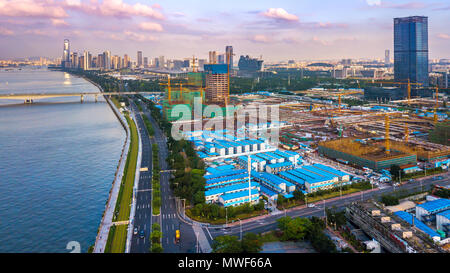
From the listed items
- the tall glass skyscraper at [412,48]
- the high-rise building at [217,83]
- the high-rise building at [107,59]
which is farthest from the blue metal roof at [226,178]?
the high-rise building at [107,59]

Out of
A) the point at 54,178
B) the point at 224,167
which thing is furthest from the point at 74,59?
the point at 224,167

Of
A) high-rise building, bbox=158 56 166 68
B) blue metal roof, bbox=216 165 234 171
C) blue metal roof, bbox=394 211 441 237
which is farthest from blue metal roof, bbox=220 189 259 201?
high-rise building, bbox=158 56 166 68

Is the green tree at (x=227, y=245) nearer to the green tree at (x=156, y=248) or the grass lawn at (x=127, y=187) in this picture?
the green tree at (x=156, y=248)

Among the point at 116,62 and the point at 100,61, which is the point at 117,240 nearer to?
the point at 116,62

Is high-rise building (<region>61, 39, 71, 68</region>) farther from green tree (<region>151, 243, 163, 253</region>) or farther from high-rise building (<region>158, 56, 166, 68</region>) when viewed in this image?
green tree (<region>151, 243, 163, 253</region>)

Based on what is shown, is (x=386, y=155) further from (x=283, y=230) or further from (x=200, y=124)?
(x=200, y=124)
